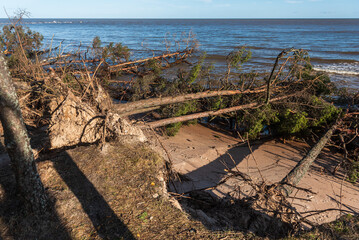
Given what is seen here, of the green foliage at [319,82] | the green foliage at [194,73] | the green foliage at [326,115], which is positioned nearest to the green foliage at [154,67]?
Answer: the green foliage at [194,73]

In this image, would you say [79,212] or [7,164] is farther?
[7,164]

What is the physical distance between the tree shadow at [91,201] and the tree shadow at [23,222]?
1.20ft

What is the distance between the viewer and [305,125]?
7.11 meters

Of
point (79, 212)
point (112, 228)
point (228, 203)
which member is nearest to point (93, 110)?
point (79, 212)

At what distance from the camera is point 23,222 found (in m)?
3.05

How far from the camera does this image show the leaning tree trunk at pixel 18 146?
8.30 feet

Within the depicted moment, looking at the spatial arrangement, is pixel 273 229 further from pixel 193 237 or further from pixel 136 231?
pixel 136 231

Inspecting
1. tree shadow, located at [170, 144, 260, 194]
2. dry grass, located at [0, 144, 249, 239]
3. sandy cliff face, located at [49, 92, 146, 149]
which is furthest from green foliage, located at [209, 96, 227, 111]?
dry grass, located at [0, 144, 249, 239]

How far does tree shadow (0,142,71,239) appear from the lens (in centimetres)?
294

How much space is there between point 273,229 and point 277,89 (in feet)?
16.3

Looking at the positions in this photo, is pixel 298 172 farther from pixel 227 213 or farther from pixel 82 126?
pixel 82 126

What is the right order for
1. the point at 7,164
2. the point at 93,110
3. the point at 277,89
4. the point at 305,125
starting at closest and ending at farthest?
the point at 7,164 < the point at 93,110 < the point at 305,125 < the point at 277,89

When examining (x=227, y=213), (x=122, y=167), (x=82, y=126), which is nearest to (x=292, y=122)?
(x=227, y=213)

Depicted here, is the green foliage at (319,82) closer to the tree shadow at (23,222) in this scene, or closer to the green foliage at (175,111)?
the green foliage at (175,111)
